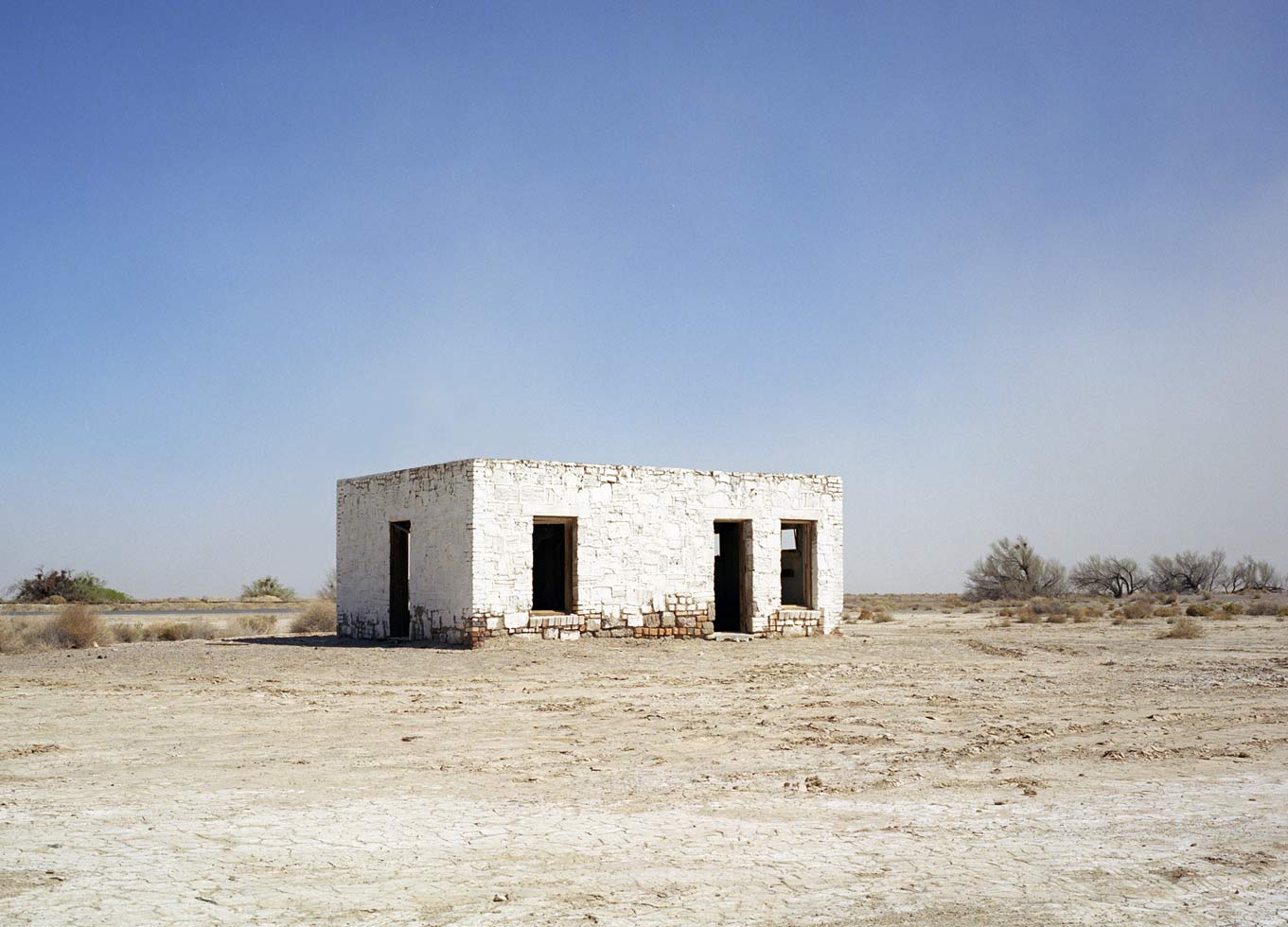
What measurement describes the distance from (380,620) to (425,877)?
1780 cm

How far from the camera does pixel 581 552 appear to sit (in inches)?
841

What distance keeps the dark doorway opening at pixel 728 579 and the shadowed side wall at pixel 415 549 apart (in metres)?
6.38

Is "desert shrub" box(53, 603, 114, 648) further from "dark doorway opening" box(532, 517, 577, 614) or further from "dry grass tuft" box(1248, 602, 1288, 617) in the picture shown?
"dry grass tuft" box(1248, 602, 1288, 617)

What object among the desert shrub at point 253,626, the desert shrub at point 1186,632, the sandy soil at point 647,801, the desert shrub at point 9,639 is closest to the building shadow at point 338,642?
the desert shrub at point 253,626

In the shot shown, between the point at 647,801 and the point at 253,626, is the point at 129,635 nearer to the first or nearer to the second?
the point at 253,626

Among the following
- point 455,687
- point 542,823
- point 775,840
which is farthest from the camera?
point 455,687

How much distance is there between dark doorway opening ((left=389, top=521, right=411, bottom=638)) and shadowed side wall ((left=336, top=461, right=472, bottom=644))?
0.11m

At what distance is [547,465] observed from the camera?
832 inches

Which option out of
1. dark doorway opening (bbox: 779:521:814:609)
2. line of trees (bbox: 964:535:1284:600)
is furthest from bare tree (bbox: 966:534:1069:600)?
dark doorway opening (bbox: 779:521:814:609)

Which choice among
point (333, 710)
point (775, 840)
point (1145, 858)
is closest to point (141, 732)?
point (333, 710)

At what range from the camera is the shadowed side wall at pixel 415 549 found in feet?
66.9

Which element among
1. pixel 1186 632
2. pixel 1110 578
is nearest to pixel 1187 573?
pixel 1110 578

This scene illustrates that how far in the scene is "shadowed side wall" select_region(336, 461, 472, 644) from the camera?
20.4 metres

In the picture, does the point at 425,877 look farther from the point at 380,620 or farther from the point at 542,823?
the point at 380,620
